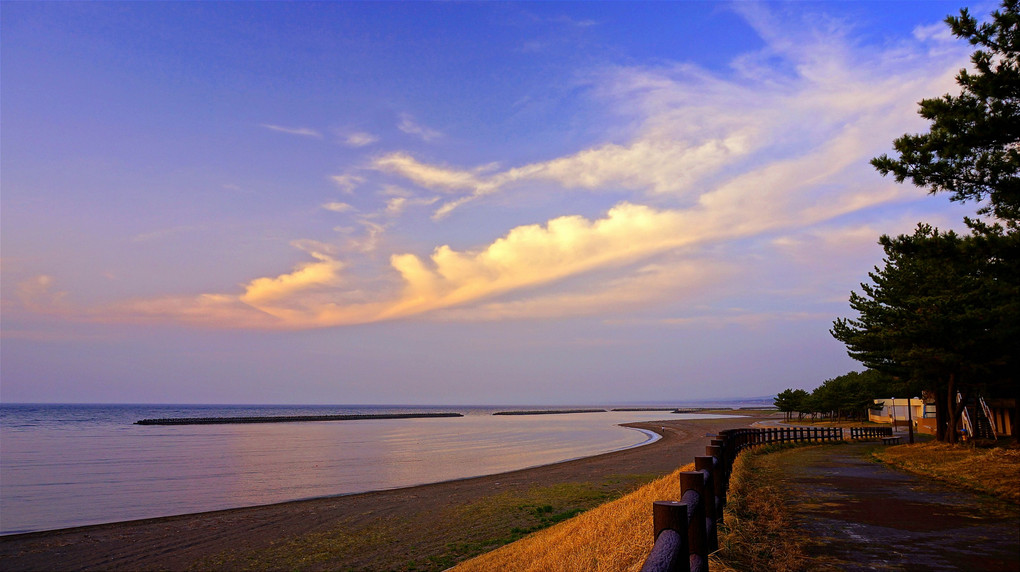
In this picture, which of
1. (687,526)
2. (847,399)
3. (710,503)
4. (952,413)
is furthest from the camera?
(847,399)

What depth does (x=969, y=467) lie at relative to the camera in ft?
53.0

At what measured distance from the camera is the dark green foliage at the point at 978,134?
11641 millimetres

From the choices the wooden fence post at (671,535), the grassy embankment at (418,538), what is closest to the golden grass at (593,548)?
the grassy embankment at (418,538)

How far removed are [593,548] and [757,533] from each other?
7.84 ft

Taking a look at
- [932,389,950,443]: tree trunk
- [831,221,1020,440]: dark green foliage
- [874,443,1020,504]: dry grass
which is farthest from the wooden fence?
[932,389,950,443]: tree trunk

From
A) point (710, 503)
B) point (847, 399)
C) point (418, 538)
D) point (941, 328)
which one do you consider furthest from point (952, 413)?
point (847, 399)

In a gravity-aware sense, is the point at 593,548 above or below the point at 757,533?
below

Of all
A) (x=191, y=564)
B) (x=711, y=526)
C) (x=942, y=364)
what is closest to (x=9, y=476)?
(x=191, y=564)

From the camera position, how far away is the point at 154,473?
32344 millimetres

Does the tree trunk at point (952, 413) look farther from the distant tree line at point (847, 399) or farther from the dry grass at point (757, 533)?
the distant tree line at point (847, 399)

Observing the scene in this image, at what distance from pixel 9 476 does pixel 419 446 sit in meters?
27.3

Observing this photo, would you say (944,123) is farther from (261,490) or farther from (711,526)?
(261,490)

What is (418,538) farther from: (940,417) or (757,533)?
(940,417)

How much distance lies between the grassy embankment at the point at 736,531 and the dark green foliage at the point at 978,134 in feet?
20.2
